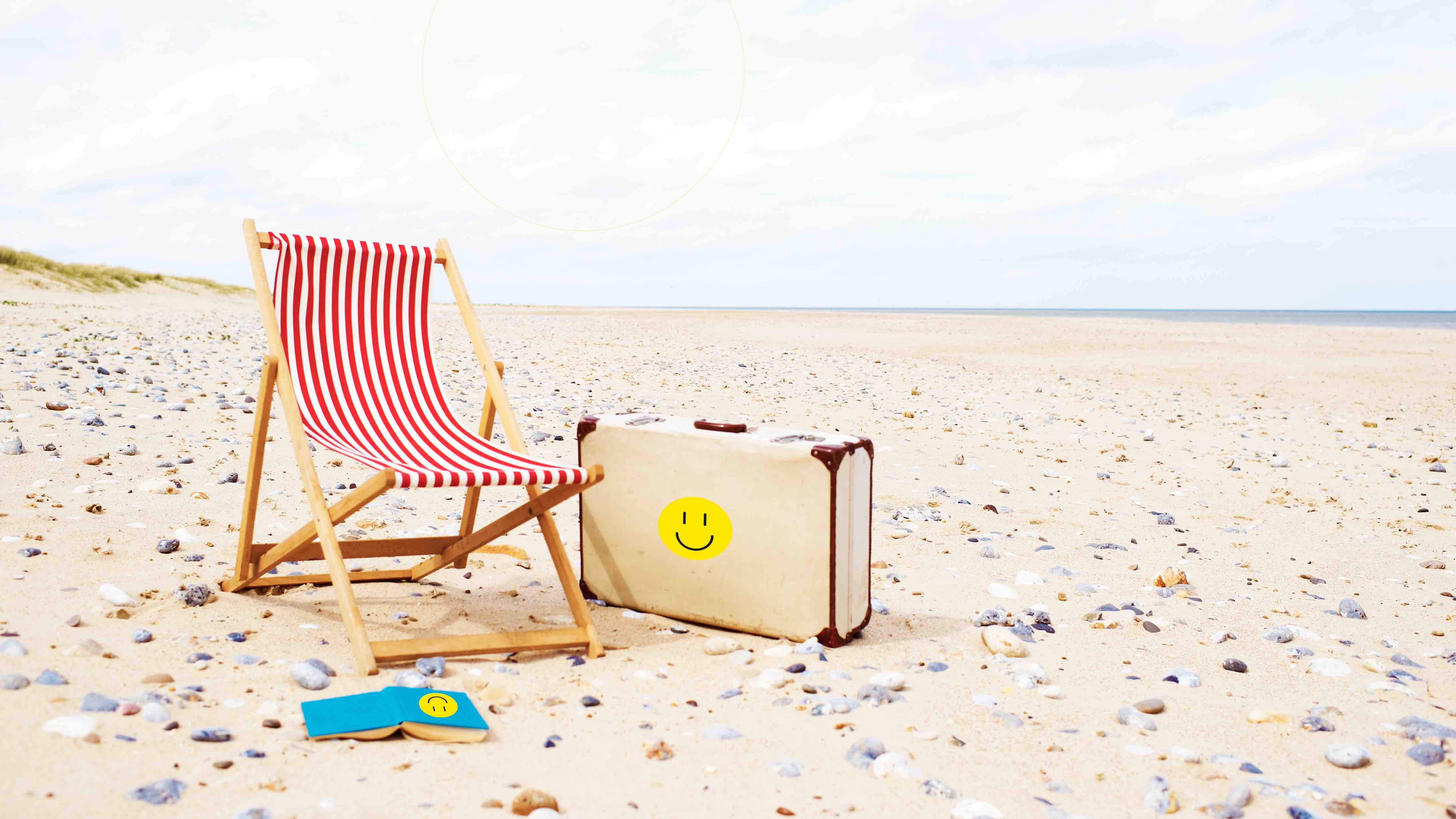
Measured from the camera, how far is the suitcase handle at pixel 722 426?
3.03m

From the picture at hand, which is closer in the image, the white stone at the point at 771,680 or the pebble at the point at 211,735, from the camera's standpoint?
the pebble at the point at 211,735

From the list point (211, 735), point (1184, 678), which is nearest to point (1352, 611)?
point (1184, 678)

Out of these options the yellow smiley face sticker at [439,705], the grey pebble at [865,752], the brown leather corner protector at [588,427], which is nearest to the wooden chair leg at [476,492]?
the brown leather corner protector at [588,427]

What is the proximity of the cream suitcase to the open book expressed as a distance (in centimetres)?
94

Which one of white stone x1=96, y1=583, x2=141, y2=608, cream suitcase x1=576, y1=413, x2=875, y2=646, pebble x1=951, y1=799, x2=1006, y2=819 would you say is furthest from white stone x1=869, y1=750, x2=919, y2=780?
white stone x1=96, y1=583, x2=141, y2=608

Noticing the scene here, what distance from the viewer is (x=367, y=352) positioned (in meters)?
3.50

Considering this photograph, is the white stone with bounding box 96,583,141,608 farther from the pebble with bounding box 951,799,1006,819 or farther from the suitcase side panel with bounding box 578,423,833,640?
the pebble with bounding box 951,799,1006,819

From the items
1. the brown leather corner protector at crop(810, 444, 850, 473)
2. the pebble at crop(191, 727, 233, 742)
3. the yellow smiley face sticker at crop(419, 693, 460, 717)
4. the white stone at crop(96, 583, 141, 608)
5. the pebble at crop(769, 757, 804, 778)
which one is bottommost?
the pebble at crop(769, 757, 804, 778)

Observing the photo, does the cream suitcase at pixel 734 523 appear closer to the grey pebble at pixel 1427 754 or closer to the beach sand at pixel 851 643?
the beach sand at pixel 851 643

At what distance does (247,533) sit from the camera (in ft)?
10.2

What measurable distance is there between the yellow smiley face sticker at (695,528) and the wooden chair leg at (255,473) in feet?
4.10

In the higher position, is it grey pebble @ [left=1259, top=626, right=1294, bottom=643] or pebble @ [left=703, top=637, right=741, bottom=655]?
pebble @ [left=703, top=637, right=741, bottom=655]

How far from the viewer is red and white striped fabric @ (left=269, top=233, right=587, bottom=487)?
3166 mm

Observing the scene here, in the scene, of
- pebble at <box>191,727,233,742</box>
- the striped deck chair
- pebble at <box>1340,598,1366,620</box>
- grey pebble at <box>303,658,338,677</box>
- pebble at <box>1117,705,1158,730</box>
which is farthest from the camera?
pebble at <box>1340,598,1366,620</box>
